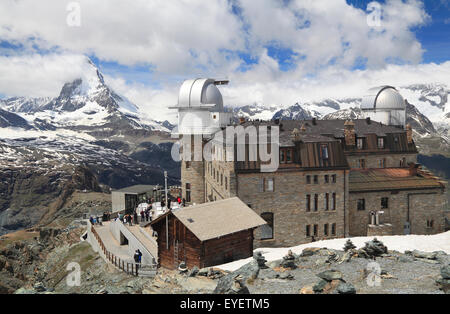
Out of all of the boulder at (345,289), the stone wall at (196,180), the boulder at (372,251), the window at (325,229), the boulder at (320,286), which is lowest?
the window at (325,229)

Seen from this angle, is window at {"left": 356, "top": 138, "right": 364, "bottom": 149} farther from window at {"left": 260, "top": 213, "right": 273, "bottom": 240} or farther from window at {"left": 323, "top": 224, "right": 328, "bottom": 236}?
window at {"left": 260, "top": 213, "right": 273, "bottom": 240}

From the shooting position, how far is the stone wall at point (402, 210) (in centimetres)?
4038

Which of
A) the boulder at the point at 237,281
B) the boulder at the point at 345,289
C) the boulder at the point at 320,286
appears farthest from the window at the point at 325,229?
the boulder at the point at 345,289

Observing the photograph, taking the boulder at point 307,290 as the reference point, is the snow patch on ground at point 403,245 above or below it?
below

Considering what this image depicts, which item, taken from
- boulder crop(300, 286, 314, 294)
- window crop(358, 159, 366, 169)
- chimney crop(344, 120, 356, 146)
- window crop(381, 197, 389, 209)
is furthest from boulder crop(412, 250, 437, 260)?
chimney crop(344, 120, 356, 146)

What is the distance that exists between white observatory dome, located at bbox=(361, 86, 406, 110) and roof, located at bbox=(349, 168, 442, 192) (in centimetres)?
1368

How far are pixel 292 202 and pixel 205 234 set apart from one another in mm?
13116

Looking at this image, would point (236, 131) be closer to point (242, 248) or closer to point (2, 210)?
point (242, 248)

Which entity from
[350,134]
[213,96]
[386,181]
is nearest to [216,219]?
[386,181]

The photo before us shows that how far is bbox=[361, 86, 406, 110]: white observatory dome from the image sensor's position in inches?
2162

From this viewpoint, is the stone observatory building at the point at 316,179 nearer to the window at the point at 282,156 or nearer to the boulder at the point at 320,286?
the window at the point at 282,156

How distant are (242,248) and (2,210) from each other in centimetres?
19397

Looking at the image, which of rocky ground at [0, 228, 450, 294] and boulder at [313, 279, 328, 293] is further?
rocky ground at [0, 228, 450, 294]

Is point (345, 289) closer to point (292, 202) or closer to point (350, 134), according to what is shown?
point (292, 202)
